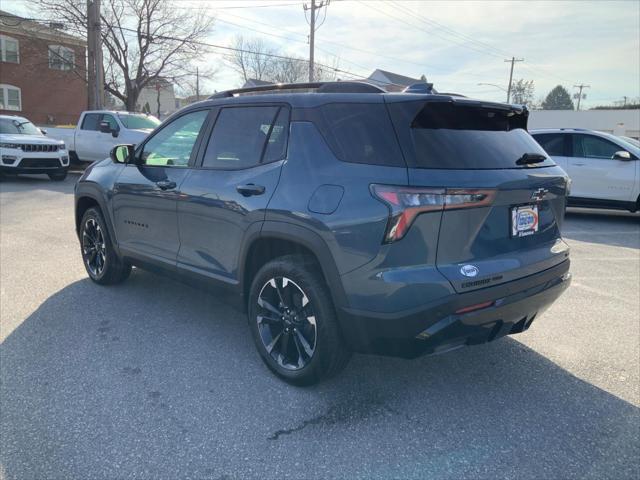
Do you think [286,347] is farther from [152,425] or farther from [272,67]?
[272,67]

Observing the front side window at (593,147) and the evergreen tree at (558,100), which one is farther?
the evergreen tree at (558,100)

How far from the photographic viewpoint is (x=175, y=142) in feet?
13.6

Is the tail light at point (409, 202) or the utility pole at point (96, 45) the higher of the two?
the utility pole at point (96, 45)

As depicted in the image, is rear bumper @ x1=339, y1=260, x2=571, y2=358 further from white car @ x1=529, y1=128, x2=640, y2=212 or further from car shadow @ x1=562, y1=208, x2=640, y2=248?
white car @ x1=529, y1=128, x2=640, y2=212

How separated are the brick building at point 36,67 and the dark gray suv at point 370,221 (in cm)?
3325

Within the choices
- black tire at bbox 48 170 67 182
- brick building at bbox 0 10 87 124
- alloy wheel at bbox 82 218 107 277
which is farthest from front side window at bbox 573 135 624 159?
brick building at bbox 0 10 87 124

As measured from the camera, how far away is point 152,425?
278cm

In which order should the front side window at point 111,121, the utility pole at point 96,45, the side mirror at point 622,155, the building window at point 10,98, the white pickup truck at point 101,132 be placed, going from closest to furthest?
1. the side mirror at point 622,155
2. the white pickup truck at point 101,132
3. the front side window at point 111,121
4. the utility pole at point 96,45
5. the building window at point 10,98

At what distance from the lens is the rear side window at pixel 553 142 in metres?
9.90

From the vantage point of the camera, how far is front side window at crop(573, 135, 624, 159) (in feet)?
31.1

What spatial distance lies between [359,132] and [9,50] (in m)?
38.8

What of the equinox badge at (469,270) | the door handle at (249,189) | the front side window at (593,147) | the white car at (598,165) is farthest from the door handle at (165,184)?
the front side window at (593,147)

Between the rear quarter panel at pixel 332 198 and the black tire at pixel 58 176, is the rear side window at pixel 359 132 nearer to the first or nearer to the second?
the rear quarter panel at pixel 332 198

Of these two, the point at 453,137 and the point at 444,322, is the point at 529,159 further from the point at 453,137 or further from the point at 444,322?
the point at 444,322
